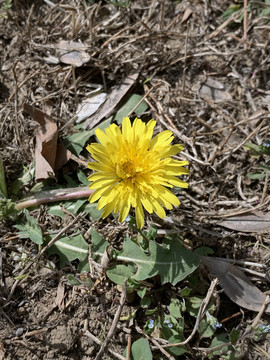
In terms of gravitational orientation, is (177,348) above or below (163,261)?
below

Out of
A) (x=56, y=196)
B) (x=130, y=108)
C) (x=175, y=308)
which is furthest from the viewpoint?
(x=130, y=108)

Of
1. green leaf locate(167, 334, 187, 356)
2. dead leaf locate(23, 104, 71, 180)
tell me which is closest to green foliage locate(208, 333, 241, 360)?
green leaf locate(167, 334, 187, 356)

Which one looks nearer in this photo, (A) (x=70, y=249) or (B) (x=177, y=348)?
(B) (x=177, y=348)

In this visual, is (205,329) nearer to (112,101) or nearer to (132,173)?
(132,173)

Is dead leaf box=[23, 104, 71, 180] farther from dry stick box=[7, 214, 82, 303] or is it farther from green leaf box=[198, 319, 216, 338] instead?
green leaf box=[198, 319, 216, 338]

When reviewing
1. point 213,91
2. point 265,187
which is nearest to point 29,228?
point 265,187

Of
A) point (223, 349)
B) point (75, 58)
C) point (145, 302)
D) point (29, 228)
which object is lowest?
point (223, 349)

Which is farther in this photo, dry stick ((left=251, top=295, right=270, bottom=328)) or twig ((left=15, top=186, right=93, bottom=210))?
twig ((left=15, top=186, right=93, bottom=210))
